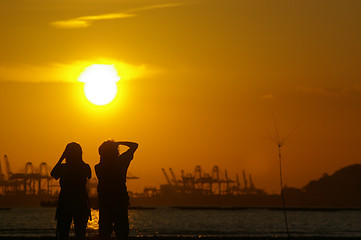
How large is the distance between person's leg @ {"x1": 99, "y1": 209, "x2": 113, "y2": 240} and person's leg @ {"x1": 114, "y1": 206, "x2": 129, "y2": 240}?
12cm

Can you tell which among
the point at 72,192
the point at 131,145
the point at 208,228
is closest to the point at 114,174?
the point at 131,145

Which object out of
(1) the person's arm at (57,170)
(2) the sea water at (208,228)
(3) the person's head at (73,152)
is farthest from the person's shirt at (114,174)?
(2) the sea water at (208,228)

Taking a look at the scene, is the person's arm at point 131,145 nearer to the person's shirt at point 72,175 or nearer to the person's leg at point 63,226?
the person's shirt at point 72,175

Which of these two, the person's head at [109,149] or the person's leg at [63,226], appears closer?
the person's head at [109,149]

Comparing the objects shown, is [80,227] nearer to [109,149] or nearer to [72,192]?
[72,192]

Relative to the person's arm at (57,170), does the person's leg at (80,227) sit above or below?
below

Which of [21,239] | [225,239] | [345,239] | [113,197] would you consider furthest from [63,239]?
[345,239]

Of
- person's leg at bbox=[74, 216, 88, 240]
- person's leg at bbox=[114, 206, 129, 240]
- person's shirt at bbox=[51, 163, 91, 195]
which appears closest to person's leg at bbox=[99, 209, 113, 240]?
person's leg at bbox=[114, 206, 129, 240]

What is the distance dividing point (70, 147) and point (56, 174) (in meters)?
0.57

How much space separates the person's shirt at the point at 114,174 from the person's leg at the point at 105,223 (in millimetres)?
312

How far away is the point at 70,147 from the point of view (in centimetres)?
1342

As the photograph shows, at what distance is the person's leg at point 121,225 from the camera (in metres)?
13.0

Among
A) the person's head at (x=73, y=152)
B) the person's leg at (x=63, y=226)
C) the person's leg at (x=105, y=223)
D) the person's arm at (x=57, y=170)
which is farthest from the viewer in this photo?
the person's leg at (x=63, y=226)

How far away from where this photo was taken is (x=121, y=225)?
13.1 m
